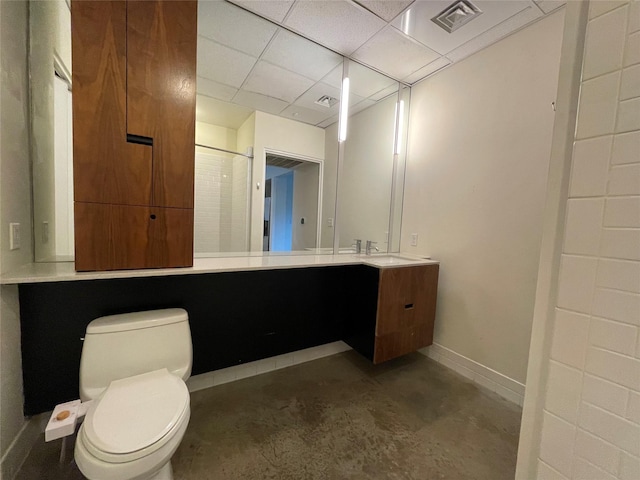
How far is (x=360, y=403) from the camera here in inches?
71.0

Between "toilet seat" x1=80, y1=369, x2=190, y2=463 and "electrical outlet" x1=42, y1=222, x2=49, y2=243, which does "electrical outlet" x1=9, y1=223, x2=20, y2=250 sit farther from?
"toilet seat" x1=80, y1=369, x2=190, y2=463

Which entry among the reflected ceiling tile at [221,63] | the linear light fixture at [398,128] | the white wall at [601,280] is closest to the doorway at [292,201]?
the reflected ceiling tile at [221,63]

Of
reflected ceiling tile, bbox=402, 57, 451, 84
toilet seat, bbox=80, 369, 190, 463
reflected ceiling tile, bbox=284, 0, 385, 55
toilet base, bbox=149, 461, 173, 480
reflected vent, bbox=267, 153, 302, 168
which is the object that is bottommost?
toilet base, bbox=149, 461, 173, 480

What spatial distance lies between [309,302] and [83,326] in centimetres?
142

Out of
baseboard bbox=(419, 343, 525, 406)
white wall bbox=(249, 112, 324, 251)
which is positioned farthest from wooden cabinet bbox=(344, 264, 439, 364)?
white wall bbox=(249, 112, 324, 251)

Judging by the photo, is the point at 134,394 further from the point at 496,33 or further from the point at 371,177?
the point at 496,33

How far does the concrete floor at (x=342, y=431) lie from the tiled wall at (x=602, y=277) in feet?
3.13

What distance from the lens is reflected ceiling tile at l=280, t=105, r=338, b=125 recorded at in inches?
106

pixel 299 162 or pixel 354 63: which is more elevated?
pixel 354 63

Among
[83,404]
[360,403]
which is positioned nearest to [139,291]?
[83,404]

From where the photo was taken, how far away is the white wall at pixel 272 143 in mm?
2619

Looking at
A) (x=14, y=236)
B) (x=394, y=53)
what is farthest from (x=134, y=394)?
(x=394, y=53)

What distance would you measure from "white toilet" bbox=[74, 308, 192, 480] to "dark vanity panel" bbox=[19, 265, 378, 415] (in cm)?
20

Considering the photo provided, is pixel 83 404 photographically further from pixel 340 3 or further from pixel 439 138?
pixel 439 138
